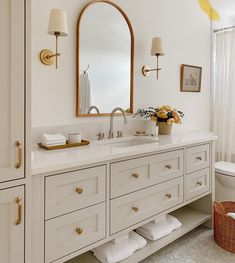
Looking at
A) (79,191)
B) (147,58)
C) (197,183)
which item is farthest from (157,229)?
(147,58)

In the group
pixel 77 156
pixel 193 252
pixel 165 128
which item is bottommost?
pixel 193 252

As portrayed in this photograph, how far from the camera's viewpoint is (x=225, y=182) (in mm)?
2873

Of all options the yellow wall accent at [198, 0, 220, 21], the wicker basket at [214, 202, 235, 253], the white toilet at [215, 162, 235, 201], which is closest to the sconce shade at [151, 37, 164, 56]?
the yellow wall accent at [198, 0, 220, 21]

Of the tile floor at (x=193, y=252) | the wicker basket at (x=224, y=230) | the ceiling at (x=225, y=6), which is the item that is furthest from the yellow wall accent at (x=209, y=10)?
the tile floor at (x=193, y=252)

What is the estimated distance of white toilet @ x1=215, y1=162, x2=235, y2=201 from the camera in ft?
9.21

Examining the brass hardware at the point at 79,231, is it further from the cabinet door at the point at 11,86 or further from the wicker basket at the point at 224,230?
the wicker basket at the point at 224,230

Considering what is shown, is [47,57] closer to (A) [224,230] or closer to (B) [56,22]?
(B) [56,22]

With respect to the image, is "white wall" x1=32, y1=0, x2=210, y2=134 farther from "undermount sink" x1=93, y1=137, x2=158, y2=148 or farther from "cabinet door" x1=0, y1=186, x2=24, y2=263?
"cabinet door" x1=0, y1=186, x2=24, y2=263

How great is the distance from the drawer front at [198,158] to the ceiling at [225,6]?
184 cm

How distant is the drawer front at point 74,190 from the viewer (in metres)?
1.38

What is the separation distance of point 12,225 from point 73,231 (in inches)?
15.2

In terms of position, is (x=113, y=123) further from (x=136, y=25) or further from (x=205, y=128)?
(x=205, y=128)

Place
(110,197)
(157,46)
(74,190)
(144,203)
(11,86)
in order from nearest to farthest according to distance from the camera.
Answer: (11,86)
(74,190)
(110,197)
(144,203)
(157,46)

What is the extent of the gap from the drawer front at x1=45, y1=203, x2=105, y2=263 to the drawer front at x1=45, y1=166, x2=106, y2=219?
0.04m
